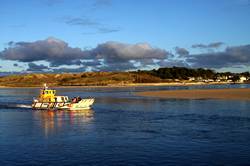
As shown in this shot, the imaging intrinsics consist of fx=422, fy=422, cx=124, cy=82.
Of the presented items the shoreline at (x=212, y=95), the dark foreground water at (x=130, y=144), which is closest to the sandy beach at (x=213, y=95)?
the shoreline at (x=212, y=95)

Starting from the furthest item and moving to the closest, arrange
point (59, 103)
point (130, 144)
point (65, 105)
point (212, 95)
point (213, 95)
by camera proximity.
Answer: point (212, 95), point (213, 95), point (59, 103), point (65, 105), point (130, 144)

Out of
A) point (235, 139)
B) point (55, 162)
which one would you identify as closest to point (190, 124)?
point (235, 139)

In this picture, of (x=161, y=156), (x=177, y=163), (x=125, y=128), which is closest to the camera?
(x=177, y=163)

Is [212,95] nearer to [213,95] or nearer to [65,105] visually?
[213,95]

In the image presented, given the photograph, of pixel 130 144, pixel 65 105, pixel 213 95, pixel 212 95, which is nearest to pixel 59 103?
pixel 65 105

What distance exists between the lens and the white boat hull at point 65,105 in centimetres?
5700

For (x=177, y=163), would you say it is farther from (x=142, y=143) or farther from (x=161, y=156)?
(x=142, y=143)

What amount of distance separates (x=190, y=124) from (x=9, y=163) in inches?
708

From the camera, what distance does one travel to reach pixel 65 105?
57938 millimetres

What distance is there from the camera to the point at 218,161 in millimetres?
20172

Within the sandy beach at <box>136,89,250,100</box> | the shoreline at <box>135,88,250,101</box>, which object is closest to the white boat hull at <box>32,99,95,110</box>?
the shoreline at <box>135,88,250,101</box>

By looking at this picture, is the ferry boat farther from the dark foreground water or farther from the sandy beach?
the sandy beach

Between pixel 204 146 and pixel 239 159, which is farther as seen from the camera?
pixel 204 146

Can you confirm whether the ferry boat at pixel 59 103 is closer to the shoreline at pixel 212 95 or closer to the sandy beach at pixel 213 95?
the shoreline at pixel 212 95
